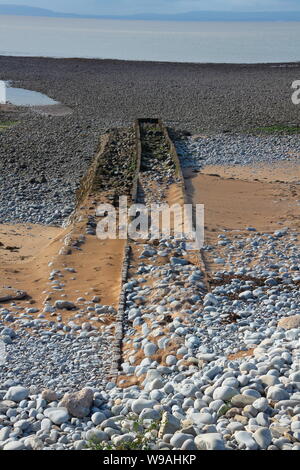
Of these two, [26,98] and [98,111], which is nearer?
[98,111]

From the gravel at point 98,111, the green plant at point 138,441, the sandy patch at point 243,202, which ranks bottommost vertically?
the green plant at point 138,441

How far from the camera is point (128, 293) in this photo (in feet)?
32.2

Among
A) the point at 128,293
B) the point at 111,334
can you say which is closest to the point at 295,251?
the point at 128,293

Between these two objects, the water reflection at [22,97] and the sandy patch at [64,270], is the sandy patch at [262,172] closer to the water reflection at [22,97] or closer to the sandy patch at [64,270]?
the sandy patch at [64,270]

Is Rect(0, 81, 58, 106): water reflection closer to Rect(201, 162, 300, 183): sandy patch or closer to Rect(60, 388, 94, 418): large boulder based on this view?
Rect(201, 162, 300, 183): sandy patch

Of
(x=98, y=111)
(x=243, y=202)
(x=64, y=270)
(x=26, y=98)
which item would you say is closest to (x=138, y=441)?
(x=64, y=270)

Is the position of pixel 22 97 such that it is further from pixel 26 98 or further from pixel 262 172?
pixel 262 172

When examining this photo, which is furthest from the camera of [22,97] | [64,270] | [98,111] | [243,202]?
[22,97]

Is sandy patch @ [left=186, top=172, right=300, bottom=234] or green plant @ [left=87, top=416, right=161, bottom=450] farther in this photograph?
sandy patch @ [left=186, top=172, right=300, bottom=234]

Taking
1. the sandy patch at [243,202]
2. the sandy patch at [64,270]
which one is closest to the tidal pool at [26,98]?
the sandy patch at [243,202]

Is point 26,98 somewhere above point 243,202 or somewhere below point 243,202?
above

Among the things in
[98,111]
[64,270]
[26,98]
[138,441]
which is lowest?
[138,441]

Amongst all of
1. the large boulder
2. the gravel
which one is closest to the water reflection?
the gravel
